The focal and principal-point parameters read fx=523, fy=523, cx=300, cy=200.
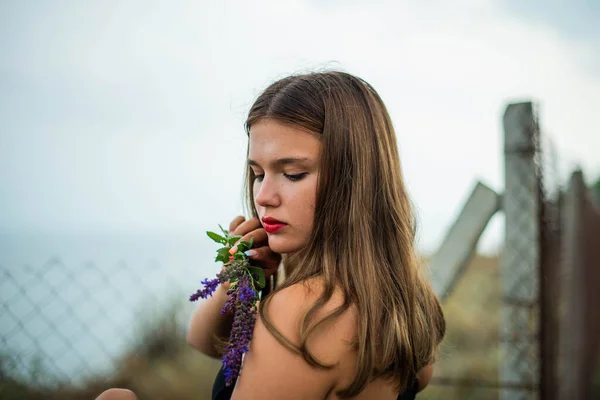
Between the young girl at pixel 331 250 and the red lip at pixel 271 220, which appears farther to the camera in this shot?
the red lip at pixel 271 220

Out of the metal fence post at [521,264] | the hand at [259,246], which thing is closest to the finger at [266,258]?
the hand at [259,246]

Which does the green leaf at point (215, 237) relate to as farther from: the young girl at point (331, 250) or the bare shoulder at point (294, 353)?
the bare shoulder at point (294, 353)

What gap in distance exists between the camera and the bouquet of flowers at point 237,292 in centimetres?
143

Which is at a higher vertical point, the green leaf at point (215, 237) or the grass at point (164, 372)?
the green leaf at point (215, 237)

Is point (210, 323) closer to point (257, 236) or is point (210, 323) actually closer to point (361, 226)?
point (257, 236)

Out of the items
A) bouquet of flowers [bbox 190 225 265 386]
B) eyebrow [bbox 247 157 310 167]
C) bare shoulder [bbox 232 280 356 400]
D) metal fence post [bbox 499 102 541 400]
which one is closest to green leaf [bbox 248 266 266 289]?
bouquet of flowers [bbox 190 225 265 386]

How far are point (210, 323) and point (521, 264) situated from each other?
1639mm

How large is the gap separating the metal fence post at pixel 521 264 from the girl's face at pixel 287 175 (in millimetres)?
1539

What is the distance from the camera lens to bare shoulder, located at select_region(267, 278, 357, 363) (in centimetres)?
136

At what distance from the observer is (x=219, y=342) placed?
6.74ft

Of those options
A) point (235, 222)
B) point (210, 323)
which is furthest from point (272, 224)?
point (210, 323)

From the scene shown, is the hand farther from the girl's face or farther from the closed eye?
the closed eye

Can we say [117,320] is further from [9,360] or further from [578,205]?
[578,205]

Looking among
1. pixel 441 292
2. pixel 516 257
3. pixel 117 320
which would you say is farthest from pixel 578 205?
pixel 117 320
